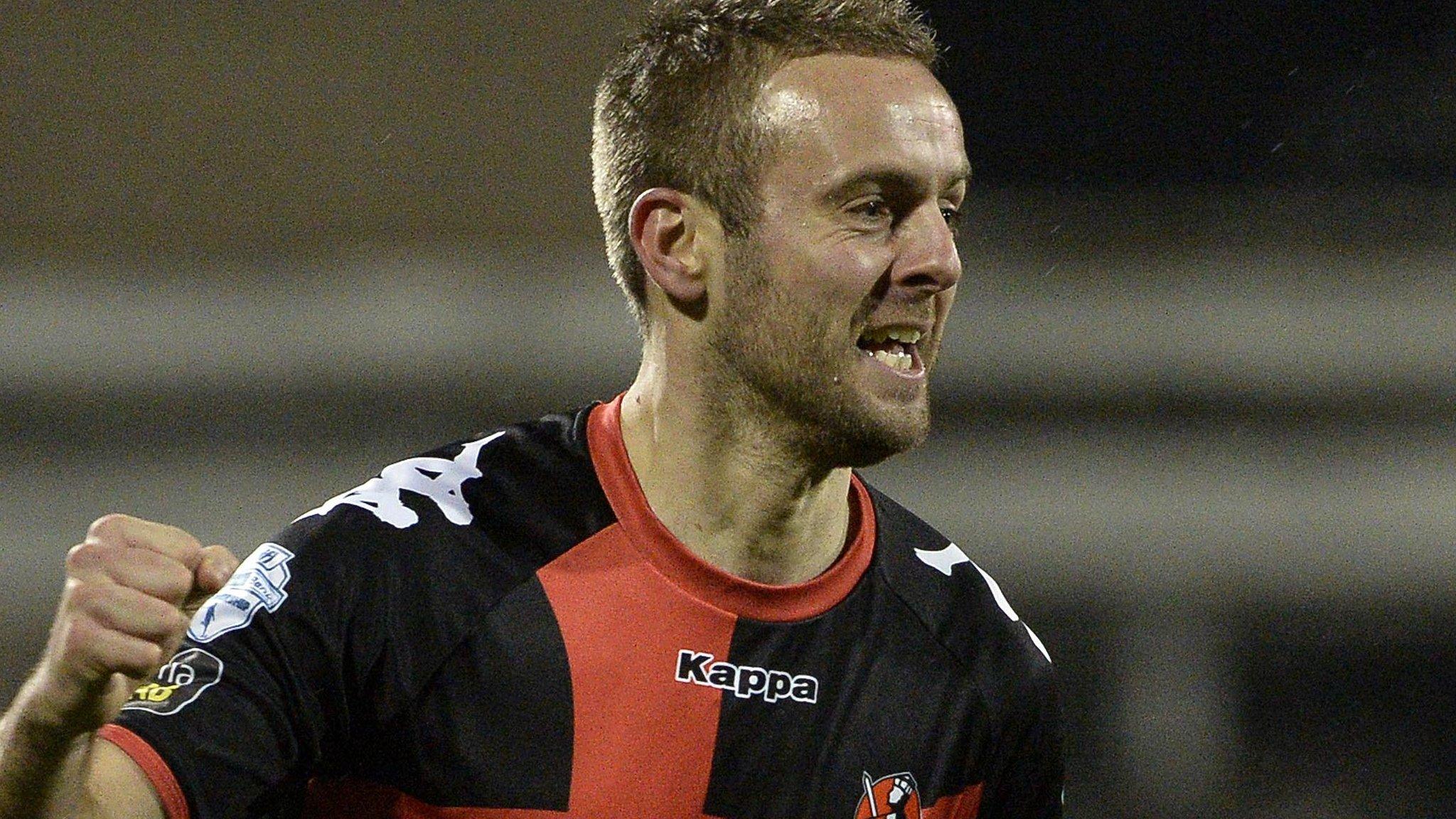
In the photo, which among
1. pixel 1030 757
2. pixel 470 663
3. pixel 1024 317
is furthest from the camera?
pixel 1024 317

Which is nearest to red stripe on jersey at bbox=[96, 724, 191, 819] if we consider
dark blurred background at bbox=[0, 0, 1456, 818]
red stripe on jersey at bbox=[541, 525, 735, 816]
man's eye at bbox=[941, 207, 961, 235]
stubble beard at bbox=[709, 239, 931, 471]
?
red stripe on jersey at bbox=[541, 525, 735, 816]

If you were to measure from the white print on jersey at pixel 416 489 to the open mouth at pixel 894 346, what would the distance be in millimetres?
460

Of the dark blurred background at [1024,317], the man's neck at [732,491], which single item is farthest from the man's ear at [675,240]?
the dark blurred background at [1024,317]

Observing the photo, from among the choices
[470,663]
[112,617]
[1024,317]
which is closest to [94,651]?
[112,617]

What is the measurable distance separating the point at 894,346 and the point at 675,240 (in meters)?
0.28

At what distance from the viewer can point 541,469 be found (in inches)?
72.4

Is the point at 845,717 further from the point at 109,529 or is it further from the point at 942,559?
the point at 109,529

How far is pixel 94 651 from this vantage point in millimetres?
1225

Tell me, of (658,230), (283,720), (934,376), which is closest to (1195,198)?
(934,376)

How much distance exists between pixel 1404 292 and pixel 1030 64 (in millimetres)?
1143

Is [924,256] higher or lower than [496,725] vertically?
→ higher

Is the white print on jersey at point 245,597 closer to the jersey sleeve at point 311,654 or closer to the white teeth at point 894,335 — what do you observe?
the jersey sleeve at point 311,654

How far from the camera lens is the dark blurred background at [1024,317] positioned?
12.8ft

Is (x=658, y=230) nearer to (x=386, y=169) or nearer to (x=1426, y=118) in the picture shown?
(x=386, y=169)
